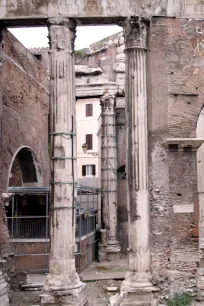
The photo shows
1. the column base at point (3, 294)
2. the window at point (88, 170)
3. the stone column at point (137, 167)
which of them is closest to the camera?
the stone column at point (137, 167)

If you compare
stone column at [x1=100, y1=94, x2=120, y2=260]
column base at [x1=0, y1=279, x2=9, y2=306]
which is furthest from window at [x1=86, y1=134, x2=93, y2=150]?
column base at [x1=0, y1=279, x2=9, y2=306]

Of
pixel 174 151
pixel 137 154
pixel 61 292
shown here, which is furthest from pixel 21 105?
pixel 61 292

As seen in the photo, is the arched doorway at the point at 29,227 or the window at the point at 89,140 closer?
the arched doorway at the point at 29,227

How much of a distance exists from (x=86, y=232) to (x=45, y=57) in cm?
669

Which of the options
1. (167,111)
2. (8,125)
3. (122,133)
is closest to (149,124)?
(167,111)

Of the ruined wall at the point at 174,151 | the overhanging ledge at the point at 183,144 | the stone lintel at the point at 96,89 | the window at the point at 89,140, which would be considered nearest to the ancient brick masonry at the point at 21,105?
the stone lintel at the point at 96,89

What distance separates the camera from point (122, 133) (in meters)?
16.5

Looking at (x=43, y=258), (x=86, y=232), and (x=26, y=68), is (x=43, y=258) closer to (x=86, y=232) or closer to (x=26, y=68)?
(x=86, y=232)

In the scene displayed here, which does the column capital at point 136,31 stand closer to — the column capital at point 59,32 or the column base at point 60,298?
the column capital at point 59,32

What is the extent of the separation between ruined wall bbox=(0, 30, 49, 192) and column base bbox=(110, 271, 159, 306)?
5.13m

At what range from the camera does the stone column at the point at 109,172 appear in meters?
15.2

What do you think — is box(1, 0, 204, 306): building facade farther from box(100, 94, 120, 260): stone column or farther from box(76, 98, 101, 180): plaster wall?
box(76, 98, 101, 180): plaster wall

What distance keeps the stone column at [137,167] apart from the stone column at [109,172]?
709 centimetres

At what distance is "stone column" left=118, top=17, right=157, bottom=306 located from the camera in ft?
26.1
